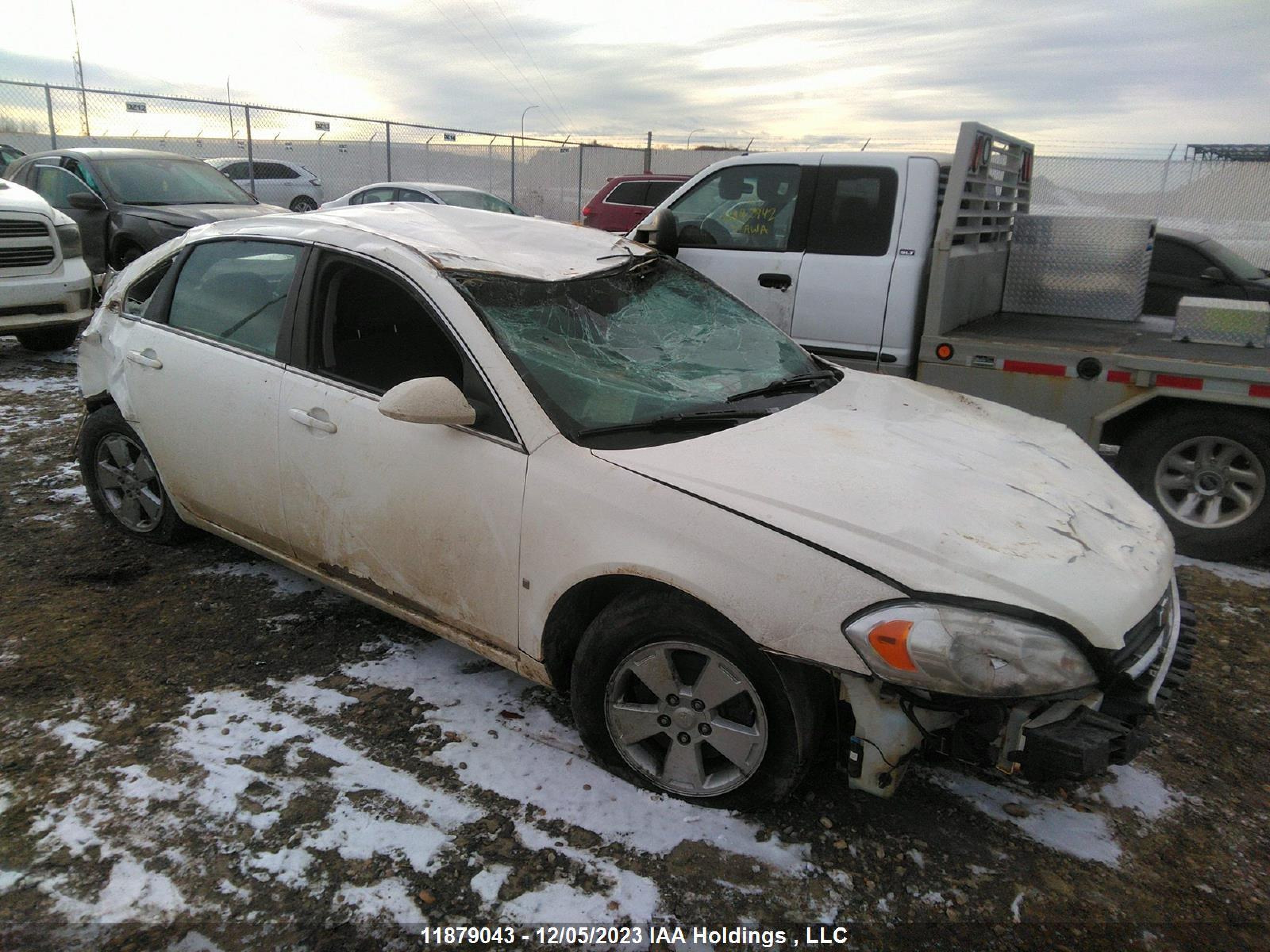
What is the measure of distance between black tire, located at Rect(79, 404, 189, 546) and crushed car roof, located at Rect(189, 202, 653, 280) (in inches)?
38.4

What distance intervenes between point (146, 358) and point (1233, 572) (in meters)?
5.34

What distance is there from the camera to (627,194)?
45.1 ft

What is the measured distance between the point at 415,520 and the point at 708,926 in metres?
1.54

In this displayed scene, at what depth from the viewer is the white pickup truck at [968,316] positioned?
4461 millimetres

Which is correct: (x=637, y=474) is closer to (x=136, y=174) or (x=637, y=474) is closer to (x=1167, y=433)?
(x=1167, y=433)

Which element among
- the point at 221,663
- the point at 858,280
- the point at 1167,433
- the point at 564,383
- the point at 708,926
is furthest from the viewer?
the point at 858,280

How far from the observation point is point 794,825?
8.49ft

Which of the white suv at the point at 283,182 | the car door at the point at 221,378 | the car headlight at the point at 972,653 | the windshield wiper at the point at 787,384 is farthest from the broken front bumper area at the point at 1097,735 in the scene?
the white suv at the point at 283,182

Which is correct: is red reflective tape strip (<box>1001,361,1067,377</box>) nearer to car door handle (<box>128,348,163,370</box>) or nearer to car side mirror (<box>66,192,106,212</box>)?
car door handle (<box>128,348,163,370</box>)

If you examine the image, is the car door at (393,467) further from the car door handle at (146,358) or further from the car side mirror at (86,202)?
the car side mirror at (86,202)

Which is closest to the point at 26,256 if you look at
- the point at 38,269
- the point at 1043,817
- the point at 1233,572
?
the point at 38,269

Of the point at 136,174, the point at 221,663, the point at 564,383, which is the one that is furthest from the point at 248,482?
the point at 136,174

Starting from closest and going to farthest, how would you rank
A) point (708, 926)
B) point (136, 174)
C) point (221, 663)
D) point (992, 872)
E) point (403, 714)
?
point (708, 926) < point (992, 872) < point (403, 714) < point (221, 663) < point (136, 174)

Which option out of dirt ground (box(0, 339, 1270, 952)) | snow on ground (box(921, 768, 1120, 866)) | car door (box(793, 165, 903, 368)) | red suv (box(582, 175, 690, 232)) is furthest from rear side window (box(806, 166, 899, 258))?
red suv (box(582, 175, 690, 232))
